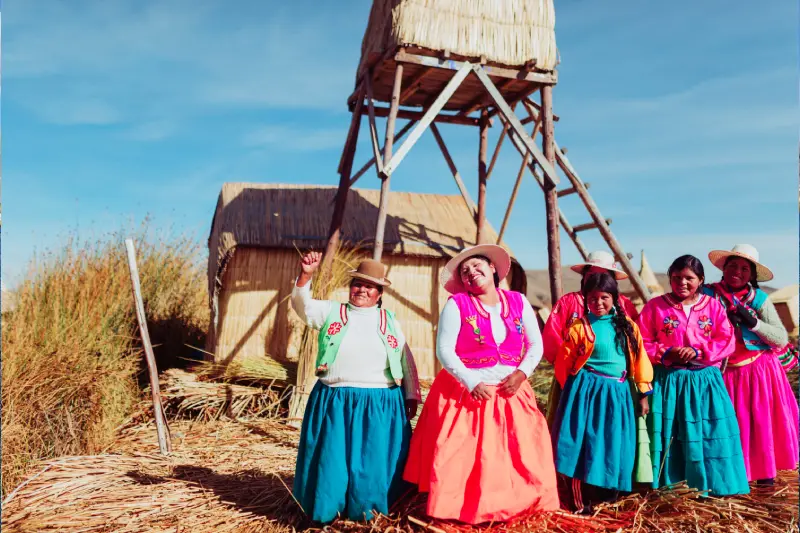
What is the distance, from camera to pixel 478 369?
13.4 ft

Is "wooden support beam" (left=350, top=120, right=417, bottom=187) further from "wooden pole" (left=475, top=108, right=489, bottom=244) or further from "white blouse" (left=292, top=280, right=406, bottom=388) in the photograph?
"white blouse" (left=292, top=280, right=406, bottom=388)

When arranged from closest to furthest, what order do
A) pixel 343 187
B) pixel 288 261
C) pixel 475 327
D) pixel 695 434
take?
pixel 475 327 < pixel 695 434 < pixel 343 187 < pixel 288 261

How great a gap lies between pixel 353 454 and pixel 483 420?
2.67 ft

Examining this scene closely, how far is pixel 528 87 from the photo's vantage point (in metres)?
8.17

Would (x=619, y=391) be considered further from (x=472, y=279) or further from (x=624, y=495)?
(x=472, y=279)

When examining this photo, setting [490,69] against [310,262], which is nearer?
[310,262]

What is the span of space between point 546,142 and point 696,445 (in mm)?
4147

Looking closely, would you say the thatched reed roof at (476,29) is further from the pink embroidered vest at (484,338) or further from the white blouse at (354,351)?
the pink embroidered vest at (484,338)

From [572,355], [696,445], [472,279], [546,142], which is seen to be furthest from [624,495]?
[546,142]

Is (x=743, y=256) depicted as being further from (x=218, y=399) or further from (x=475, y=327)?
(x=218, y=399)

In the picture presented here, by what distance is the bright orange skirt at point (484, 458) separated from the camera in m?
3.95

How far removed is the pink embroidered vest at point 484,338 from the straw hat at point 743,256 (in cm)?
187

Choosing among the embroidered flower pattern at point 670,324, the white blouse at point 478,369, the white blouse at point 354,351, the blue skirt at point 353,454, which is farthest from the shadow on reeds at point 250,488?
the embroidered flower pattern at point 670,324

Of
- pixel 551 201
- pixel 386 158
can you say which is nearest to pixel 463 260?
pixel 386 158
